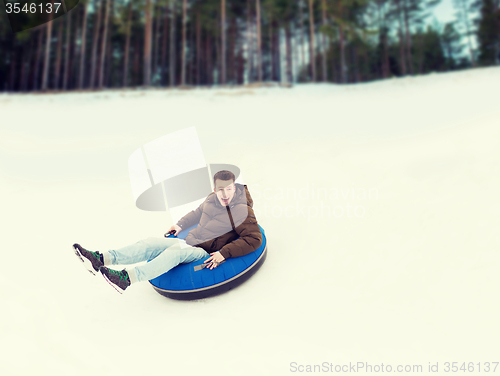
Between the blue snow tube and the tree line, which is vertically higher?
the tree line

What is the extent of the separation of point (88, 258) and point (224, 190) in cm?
146

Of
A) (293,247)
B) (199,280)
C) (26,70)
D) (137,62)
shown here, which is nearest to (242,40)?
(137,62)

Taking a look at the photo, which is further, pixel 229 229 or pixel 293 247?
pixel 293 247

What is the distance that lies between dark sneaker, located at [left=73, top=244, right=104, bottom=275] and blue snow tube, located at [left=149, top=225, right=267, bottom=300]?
620mm

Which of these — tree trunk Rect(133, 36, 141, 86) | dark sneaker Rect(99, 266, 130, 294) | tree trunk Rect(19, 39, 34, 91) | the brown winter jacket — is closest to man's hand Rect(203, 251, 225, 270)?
the brown winter jacket

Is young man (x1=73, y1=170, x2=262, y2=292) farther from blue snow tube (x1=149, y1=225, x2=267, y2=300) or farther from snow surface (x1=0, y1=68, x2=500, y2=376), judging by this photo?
snow surface (x1=0, y1=68, x2=500, y2=376)

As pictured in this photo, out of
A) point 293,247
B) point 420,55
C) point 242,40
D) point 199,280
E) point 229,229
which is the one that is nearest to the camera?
point 199,280

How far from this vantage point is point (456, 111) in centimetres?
725

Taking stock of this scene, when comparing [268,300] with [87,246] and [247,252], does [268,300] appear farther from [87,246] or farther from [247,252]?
[87,246]

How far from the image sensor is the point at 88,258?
117 inches

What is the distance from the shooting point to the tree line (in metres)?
19.1

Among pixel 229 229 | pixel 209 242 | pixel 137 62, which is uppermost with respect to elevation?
pixel 137 62

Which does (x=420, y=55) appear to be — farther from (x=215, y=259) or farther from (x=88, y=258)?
(x=88, y=258)

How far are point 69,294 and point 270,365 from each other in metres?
2.35
